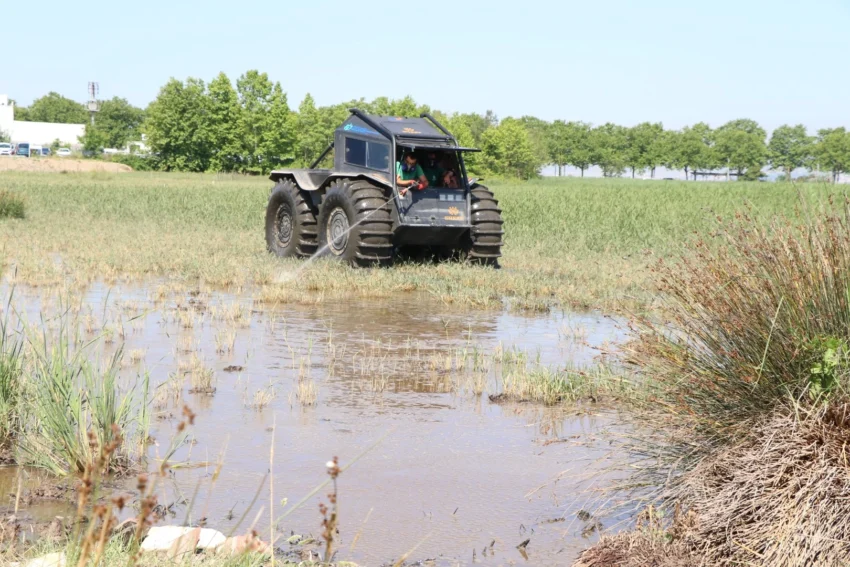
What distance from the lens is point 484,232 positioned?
50.6 ft

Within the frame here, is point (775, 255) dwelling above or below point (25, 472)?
above

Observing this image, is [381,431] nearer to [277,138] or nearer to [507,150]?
[277,138]

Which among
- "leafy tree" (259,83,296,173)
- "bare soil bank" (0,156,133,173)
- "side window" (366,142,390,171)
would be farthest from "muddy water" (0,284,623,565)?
"leafy tree" (259,83,296,173)

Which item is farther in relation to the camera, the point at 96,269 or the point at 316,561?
the point at 96,269

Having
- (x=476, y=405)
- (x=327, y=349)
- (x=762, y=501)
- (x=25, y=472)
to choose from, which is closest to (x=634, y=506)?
(x=762, y=501)

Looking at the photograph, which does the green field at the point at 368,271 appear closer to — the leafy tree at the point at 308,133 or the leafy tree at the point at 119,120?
the leafy tree at the point at 308,133

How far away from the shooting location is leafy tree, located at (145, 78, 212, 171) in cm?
8731

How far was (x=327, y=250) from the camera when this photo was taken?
1630cm

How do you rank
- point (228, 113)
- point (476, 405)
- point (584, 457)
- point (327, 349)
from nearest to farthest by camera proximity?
1. point (584, 457)
2. point (476, 405)
3. point (327, 349)
4. point (228, 113)

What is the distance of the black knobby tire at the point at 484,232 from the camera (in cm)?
1545

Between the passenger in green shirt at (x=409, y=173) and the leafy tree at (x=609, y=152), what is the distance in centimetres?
13070

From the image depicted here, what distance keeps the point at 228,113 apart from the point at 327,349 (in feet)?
270

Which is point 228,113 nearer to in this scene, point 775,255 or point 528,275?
point 528,275

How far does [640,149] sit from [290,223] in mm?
134065
